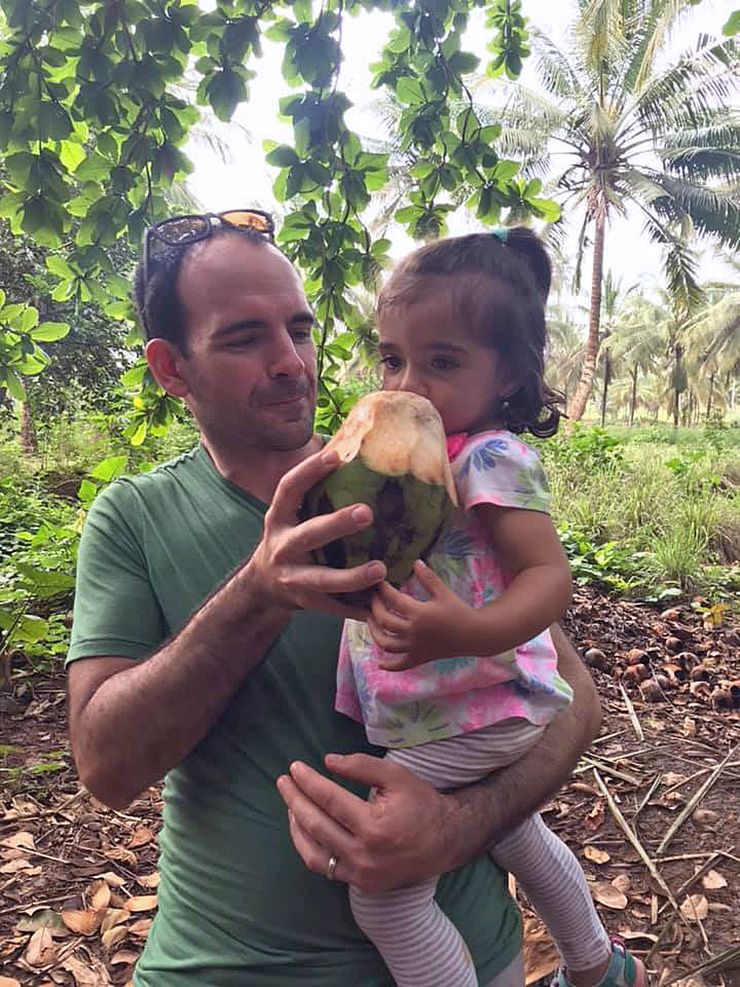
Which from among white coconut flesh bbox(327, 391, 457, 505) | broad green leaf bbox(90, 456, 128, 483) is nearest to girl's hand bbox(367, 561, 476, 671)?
white coconut flesh bbox(327, 391, 457, 505)

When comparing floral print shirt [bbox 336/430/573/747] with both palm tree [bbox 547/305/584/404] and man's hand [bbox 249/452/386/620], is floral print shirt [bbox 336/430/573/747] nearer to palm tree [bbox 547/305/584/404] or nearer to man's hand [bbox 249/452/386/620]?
man's hand [bbox 249/452/386/620]

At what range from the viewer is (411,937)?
1.16 metres

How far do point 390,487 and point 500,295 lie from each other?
47 cm

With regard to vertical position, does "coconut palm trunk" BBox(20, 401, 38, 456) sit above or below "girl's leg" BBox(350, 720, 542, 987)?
below

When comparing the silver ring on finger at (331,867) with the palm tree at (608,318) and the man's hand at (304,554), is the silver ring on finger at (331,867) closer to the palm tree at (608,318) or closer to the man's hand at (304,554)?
the man's hand at (304,554)

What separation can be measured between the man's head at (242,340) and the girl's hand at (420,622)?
538 mm

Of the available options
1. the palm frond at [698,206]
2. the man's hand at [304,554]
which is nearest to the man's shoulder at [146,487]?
the man's hand at [304,554]

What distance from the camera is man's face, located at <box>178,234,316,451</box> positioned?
4.73 feet

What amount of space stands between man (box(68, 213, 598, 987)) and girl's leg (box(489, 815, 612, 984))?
62 mm

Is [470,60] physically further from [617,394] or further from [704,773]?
[617,394]

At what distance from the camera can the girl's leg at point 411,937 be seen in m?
1.15

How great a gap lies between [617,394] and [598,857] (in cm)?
6284

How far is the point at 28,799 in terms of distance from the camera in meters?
2.71

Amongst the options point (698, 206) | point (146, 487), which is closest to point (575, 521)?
point (146, 487)
